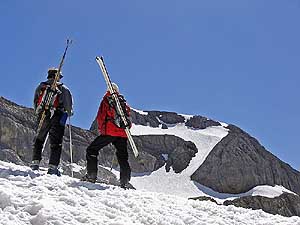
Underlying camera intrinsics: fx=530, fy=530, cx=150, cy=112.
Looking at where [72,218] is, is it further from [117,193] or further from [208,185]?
[208,185]

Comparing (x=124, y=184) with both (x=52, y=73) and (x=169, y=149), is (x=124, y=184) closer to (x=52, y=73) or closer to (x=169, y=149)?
(x=52, y=73)

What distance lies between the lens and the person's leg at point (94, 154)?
40.2ft

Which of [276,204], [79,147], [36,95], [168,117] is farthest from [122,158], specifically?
[168,117]

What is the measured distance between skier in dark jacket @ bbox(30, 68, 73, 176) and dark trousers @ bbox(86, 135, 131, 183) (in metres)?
0.72

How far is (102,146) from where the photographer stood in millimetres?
12430

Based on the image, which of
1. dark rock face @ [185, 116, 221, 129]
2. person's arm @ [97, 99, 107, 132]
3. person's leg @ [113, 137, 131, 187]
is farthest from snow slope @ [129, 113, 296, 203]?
person's arm @ [97, 99, 107, 132]

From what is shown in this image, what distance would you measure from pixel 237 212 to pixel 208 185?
11778cm

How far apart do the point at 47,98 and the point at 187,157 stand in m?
129

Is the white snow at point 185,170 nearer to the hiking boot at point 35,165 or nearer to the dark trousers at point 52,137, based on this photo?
the dark trousers at point 52,137

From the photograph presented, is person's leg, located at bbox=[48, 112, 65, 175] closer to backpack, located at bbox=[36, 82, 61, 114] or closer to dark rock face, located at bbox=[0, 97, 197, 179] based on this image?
backpack, located at bbox=[36, 82, 61, 114]

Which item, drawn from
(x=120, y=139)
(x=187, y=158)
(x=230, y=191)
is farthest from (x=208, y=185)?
(x=120, y=139)

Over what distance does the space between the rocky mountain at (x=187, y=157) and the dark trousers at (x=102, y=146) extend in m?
87.8

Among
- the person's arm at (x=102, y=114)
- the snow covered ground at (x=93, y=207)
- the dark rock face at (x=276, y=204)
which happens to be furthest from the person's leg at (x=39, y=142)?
the dark rock face at (x=276, y=204)

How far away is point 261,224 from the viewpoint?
10.4 meters
